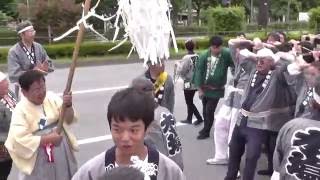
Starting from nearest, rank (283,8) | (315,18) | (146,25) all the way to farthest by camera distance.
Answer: (146,25) < (315,18) < (283,8)

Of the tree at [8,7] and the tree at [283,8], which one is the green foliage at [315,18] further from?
the tree at [283,8]

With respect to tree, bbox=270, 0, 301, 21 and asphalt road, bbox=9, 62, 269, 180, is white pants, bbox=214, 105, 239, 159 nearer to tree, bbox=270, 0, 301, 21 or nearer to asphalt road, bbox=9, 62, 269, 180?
asphalt road, bbox=9, 62, 269, 180

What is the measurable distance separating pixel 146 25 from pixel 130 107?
79cm

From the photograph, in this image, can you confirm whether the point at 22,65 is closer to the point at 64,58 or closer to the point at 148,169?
the point at 148,169

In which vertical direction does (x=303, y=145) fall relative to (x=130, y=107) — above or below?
below

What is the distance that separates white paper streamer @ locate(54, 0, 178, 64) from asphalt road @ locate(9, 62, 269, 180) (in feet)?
12.3

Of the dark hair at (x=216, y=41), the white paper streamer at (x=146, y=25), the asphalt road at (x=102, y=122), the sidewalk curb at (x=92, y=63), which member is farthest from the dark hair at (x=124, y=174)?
the sidewalk curb at (x=92, y=63)

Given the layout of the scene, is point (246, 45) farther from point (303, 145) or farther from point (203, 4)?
point (203, 4)

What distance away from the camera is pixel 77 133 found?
8.90 m

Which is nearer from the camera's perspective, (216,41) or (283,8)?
(216,41)

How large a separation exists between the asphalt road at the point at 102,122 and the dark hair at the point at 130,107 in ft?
14.1

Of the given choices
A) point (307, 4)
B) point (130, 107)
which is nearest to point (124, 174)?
point (130, 107)

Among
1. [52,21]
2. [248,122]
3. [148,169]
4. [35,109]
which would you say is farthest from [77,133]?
[52,21]

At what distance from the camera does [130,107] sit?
2.51 metres
